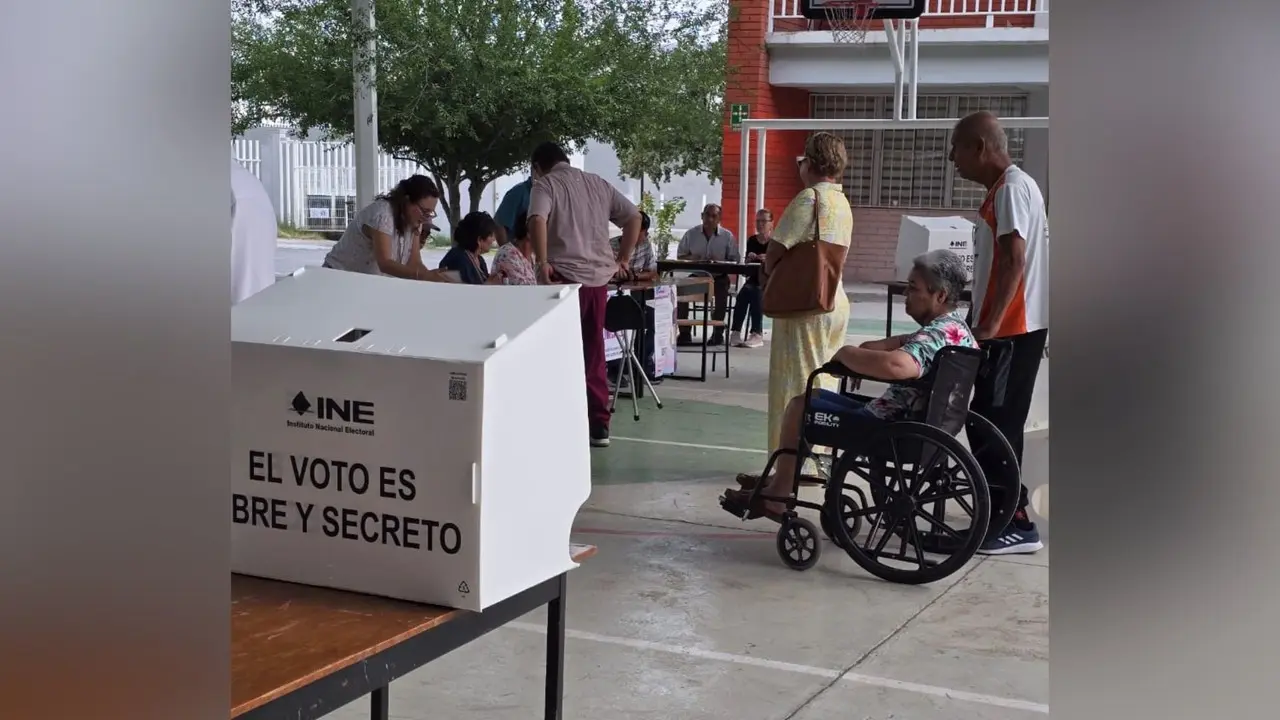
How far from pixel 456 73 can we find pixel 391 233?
7.80 meters

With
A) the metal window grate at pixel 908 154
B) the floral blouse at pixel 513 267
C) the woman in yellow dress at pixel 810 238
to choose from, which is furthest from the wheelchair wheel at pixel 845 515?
the metal window grate at pixel 908 154

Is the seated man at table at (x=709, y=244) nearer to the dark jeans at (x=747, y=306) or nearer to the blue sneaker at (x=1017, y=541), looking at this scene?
the dark jeans at (x=747, y=306)

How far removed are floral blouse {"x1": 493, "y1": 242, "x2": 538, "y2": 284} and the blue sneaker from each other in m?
2.59

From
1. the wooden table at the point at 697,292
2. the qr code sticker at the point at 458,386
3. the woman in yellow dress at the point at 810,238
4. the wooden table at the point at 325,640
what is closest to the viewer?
the wooden table at the point at 325,640

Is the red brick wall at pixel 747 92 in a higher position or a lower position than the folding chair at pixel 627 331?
higher

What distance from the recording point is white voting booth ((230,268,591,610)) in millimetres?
1839

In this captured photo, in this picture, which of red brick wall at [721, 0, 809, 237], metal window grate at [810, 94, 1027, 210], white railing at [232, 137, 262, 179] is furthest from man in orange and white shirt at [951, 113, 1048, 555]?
white railing at [232, 137, 262, 179]

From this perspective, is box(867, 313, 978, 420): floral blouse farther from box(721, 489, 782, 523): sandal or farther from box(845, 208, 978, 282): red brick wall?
box(845, 208, 978, 282): red brick wall

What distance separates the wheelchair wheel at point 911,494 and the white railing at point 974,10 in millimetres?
12438

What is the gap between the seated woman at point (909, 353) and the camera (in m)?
4.35
